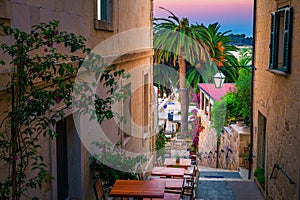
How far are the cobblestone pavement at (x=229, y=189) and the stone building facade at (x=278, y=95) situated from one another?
0.54 m

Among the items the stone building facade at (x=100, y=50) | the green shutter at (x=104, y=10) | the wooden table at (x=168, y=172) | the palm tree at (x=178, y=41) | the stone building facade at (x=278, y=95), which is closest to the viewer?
the stone building facade at (x=100, y=50)

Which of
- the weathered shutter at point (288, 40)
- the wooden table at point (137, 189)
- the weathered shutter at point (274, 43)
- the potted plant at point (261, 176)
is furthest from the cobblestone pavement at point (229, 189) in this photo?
the weathered shutter at point (288, 40)

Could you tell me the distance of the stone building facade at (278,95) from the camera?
22.2 feet

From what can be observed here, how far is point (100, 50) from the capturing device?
7.02m

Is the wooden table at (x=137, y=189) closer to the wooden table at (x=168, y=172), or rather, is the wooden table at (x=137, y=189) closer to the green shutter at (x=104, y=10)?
the wooden table at (x=168, y=172)

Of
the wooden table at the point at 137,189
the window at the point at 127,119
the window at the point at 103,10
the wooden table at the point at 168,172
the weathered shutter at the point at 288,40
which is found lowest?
the wooden table at the point at 168,172

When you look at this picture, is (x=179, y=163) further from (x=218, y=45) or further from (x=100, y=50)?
(x=218, y=45)

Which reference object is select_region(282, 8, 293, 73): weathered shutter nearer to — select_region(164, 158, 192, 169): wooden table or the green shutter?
the green shutter

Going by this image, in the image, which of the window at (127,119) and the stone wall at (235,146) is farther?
the stone wall at (235,146)

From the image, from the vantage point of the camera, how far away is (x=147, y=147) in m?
12.6

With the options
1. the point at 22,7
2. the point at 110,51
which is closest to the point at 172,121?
the point at 110,51

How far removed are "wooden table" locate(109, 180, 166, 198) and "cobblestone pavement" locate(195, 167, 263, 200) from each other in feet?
12.0

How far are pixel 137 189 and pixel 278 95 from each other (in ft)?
12.2

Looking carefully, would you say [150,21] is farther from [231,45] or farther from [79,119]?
[231,45]
